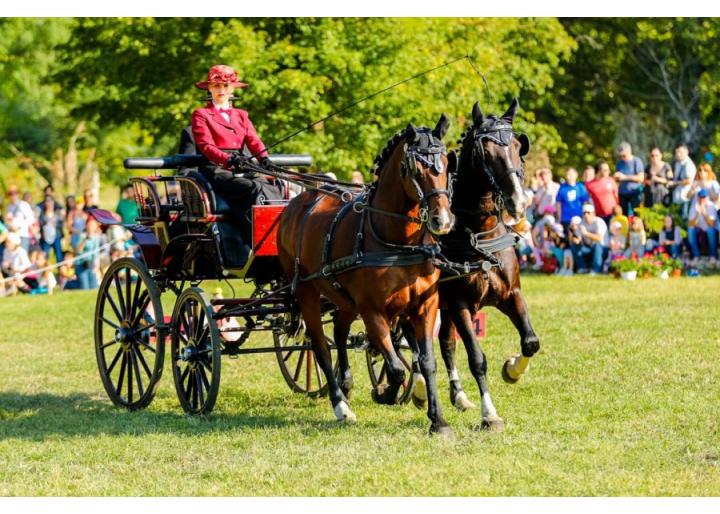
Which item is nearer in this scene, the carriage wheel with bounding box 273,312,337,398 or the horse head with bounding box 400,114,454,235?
the horse head with bounding box 400,114,454,235

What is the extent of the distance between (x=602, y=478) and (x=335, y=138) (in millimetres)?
18734

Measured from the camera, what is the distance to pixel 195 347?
10.2 m

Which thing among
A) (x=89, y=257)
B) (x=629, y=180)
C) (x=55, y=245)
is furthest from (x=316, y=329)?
(x=55, y=245)

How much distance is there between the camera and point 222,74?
10.6m

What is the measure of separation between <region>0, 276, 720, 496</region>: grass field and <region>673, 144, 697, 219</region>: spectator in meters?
7.00

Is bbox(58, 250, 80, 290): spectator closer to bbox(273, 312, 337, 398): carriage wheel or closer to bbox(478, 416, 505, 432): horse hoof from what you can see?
bbox(273, 312, 337, 398): carriage wheel

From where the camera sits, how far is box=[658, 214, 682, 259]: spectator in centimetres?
Answer: 2134

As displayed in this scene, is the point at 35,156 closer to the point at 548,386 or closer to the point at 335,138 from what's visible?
the point at 335,138

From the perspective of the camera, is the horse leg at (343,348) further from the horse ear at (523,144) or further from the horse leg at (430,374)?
the horse ear at (523,144)

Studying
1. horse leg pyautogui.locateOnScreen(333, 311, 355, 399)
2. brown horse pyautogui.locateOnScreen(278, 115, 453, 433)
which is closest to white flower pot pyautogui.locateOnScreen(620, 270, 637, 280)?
horse leg pyautogui.locateOnScreen(333, 311, 355, 399)

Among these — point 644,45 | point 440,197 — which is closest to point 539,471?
point 440,197

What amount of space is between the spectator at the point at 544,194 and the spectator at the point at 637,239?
177cm

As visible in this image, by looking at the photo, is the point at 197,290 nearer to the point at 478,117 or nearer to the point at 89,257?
the point at 478,117

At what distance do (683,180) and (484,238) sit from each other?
13148 mm
